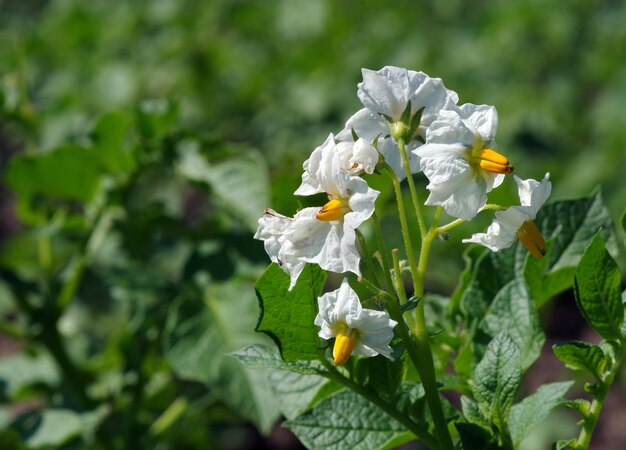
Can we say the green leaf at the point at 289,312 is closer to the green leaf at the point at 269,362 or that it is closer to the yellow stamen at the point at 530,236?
the green leaf at the point at 269,362

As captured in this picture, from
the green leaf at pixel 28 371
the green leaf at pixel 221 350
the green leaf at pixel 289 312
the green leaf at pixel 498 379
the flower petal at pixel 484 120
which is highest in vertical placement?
the flower petal at pixel 484 120

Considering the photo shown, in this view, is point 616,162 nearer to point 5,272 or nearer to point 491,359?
point 5,272

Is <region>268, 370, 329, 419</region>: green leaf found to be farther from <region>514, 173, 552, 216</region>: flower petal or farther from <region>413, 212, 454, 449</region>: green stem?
<region>514, 173, 552, 216</region>: flower petal

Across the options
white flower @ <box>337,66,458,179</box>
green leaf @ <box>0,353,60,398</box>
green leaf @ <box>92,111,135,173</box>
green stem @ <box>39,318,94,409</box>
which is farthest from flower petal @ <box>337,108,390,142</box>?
green leaf @ <box>0,353,60,398</box>

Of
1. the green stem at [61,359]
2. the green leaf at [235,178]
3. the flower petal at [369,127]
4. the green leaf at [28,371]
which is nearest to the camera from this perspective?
the flower petal at [369,127]

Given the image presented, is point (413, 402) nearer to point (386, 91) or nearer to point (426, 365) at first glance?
point (426, 365)

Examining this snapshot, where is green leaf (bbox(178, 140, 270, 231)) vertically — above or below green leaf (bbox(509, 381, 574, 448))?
below

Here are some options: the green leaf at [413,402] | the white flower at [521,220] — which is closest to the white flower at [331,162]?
the white flower at [521,220]
